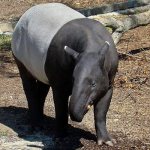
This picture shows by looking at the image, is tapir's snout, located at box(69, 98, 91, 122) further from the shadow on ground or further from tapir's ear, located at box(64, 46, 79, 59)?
the shadow on ground

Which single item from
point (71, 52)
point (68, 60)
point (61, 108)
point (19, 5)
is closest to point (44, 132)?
point (61, 108)

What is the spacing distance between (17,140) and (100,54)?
1908 mm

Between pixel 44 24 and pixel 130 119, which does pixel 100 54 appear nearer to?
pixel 44 24

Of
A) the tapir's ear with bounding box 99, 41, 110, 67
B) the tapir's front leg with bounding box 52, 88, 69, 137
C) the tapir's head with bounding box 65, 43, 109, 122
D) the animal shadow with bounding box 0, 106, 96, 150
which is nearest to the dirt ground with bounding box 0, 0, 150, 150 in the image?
the animal shadow with bounding box 0, 106, 96, 150

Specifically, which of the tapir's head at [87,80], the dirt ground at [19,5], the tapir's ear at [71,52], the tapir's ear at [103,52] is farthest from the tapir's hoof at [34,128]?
the dirt ground at [19,5]

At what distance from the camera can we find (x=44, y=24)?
6551mm

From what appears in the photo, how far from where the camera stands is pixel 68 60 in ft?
19.3

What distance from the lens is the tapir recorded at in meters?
5.50

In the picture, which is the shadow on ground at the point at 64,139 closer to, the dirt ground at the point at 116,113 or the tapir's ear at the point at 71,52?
the dirt ground at the point at 116,113

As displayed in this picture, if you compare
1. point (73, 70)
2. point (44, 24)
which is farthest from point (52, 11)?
point (73, 70)

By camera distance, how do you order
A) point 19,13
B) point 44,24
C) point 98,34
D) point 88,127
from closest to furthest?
point 98,34, point 44,24, point 88,127, point 19,13

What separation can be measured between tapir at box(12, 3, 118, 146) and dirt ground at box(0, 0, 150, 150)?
247mm

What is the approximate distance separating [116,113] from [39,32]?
1.83 meters

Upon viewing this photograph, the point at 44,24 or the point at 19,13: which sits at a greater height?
the point at 44,24
